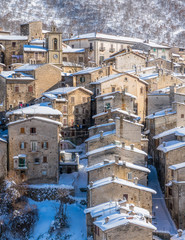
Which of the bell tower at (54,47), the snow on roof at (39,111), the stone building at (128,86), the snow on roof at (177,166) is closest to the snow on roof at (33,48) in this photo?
the bell tower at (54,47)

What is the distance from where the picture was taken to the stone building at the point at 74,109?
6062 centimetres

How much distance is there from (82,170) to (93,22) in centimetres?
11965

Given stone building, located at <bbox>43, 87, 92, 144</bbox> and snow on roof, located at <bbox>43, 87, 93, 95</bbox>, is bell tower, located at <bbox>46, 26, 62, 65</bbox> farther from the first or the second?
stone building, located at <bbox>43, 87, 92, 144</bbox>

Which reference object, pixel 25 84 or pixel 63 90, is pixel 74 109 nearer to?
pixel 63 90

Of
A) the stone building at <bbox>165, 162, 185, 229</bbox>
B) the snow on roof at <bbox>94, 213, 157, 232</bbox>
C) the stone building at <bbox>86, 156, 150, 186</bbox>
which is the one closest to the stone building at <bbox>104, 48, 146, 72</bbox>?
the stone building at <bbox>86, 156, 150, 186</bbox>

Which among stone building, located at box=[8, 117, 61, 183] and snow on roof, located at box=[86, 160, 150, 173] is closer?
snow on roof, located at box=[86, 160, 150, 173]

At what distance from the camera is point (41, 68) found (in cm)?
6656

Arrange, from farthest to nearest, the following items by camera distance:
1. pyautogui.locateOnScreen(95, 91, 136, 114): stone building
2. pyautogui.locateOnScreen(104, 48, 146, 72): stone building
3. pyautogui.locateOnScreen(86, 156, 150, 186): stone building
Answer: pyautogui.locateOnScreen(104, 48, 146, 72): stone building
pyautogui.locateOnScreen(95, 91, 136, 114): stone building
pyautogui.locateOnScreen(86, 156, 150, 186): stone building

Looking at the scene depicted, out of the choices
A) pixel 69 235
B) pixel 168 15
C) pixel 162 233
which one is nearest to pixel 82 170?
pixel 69 235

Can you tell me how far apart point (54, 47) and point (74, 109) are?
16364 millimetres

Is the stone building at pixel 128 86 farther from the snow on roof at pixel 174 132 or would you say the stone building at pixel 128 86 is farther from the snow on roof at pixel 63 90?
the snow on roof at pixel 174 132

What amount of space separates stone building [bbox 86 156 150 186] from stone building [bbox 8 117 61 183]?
6.35m

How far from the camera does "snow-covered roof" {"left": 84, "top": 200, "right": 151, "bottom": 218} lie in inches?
1644

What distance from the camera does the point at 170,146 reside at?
50344 mm
